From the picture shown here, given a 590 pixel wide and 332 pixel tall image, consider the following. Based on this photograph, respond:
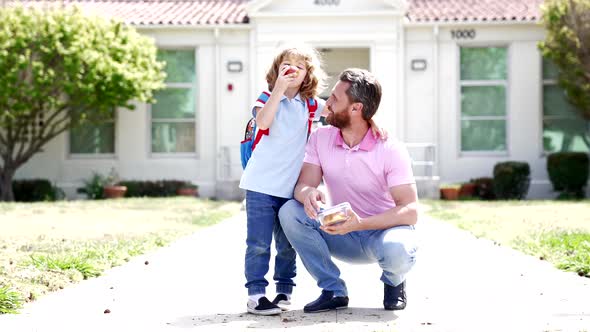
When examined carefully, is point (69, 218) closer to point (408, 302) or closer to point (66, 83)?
point (66, 83)

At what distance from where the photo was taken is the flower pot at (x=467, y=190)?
17.8 metres

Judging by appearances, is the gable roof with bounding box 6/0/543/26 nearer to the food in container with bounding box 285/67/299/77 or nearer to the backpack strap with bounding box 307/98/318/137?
the backpack strap with bounding box 307/98/318/137

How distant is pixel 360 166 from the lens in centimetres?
521

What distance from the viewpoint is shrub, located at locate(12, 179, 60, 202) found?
18234 mm

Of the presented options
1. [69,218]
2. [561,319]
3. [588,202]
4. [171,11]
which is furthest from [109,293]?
[171,11]

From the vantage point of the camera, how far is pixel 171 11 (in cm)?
1953

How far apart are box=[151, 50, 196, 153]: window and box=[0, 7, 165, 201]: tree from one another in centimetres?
113

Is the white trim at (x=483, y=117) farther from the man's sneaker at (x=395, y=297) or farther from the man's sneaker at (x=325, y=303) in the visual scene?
the man's sneaker at (x=325, y=303)

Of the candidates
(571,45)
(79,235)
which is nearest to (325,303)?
(79,235)

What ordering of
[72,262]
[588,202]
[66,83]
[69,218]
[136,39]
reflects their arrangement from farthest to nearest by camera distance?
[136,39] → [66,83] → [588,202] → [69,218] → [72,262]

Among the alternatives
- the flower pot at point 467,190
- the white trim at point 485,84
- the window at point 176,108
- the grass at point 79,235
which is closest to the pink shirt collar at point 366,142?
the grass at point 79,235

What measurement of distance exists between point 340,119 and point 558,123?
14607 mm

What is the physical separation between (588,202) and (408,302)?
10764mm

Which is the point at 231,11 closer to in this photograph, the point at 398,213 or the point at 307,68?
the point at 307,68
